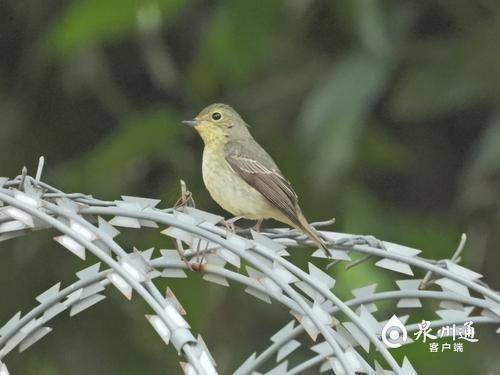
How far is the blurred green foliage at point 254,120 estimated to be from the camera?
4992 mm

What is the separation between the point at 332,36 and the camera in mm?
5594

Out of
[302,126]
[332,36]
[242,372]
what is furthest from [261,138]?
[242,372]

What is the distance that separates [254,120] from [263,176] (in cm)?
196

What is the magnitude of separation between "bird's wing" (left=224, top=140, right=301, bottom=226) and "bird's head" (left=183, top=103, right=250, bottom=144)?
112 millimetres

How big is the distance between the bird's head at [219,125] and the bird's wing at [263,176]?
11cm

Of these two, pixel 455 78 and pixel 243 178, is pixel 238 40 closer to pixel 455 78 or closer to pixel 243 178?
pixel 455 78

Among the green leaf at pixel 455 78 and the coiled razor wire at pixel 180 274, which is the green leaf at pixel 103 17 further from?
the coiled razor wire at pixel 180 274

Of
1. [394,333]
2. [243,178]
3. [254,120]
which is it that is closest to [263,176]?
[243,178]

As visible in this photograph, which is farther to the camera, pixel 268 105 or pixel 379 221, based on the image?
pixel 268 105

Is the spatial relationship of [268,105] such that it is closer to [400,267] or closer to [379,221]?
[379,221]

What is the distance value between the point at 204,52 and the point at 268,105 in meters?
0.66

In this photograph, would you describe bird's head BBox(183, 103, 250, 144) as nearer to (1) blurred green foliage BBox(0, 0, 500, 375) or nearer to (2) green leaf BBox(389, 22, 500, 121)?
(1) blurred green foliage BBox(0, 0, 500, 375)

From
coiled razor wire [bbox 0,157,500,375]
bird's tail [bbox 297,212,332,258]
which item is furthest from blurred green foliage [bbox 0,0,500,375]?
coiled razor wire [bbox 0,157,500,375]

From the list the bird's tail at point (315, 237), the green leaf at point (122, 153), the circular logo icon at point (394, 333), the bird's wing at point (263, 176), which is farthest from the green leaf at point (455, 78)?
the circular logo icon at point (394, 333)
